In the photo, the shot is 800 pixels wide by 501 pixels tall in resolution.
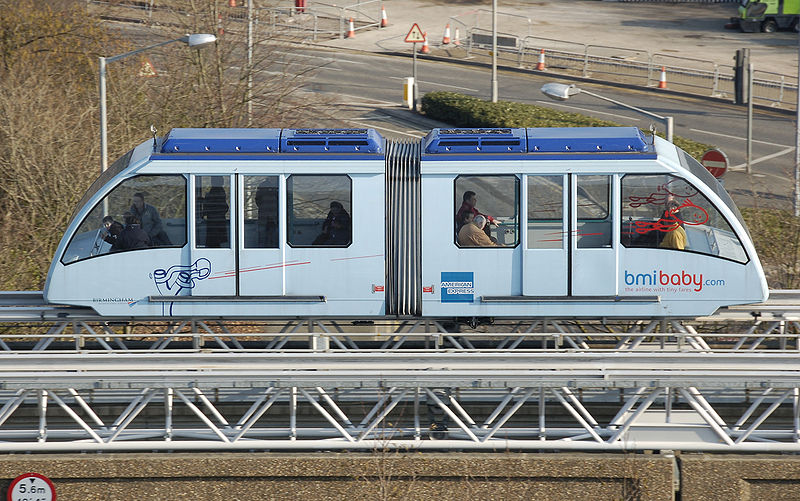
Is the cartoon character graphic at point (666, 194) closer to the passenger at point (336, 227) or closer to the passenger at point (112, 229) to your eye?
the passenger at point (336, 227)

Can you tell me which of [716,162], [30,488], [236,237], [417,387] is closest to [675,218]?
[417,387]

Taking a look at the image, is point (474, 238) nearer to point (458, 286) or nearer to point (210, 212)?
point (458, 286)

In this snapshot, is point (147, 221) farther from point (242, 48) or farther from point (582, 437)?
point (242, 48)

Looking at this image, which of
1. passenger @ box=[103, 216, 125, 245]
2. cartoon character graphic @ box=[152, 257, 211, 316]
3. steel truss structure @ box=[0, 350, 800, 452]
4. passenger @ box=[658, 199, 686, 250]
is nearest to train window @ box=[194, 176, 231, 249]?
cartoon character graphic @ box=[152, 257, 211, 316]

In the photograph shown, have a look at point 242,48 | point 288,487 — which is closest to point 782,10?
point 242,48

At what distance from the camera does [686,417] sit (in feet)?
41.1

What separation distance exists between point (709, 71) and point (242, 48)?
20.1 m

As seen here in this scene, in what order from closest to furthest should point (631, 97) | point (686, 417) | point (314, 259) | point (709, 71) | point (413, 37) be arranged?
point (686, 417) → point (314, 259) → point (413, 37) → point (631, 97) → point (709, 71)

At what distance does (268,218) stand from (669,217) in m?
5.26

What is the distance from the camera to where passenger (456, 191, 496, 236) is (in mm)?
13562

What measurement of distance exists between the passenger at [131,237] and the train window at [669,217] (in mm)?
6314

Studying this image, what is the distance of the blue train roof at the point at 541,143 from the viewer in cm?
1358

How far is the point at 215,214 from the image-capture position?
13664 mm

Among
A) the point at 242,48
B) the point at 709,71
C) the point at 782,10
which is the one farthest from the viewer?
the point at 782,10
